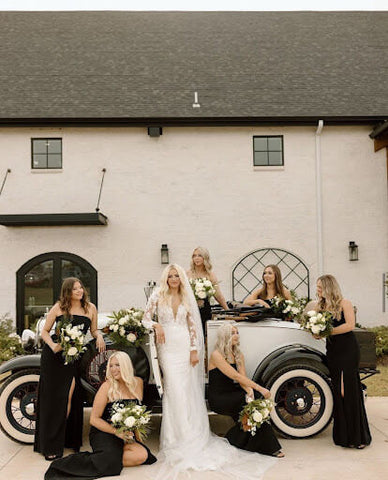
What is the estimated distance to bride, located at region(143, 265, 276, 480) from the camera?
535 cm

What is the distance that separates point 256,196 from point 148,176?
259 cm

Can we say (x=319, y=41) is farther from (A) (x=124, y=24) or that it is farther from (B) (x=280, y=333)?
(B) (x=280, y=333)

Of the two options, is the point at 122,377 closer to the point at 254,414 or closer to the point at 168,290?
the point at 168,290

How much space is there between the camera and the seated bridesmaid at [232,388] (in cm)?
549

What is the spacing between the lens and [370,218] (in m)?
13.3

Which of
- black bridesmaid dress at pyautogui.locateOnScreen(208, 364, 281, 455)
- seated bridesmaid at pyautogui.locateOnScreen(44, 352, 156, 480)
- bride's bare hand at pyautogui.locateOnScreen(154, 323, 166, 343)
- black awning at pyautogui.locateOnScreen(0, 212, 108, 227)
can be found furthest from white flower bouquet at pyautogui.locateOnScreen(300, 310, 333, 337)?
black awning at pyautogui.locateOnScreen(0, 212, 108, 227)

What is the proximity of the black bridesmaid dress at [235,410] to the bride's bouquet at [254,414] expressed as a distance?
91 millimetres

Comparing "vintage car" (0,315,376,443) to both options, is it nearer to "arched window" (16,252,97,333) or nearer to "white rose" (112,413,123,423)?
"white rose" (112,413,123,423)

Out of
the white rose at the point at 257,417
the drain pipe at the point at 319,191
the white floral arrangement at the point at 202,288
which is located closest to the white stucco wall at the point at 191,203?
the drain pipe at the point at 319,191

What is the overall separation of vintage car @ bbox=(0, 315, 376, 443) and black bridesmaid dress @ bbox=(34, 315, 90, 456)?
1.07 feet

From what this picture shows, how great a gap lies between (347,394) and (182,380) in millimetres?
1690

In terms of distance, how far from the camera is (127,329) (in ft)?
19.2

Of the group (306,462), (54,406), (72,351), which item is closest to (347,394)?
(306,462)

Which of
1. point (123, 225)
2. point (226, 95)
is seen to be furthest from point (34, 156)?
point (226, 95)
